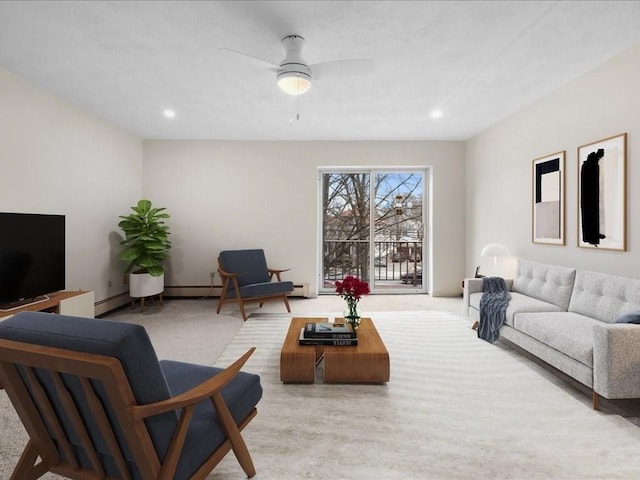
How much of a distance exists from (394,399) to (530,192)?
3.16m

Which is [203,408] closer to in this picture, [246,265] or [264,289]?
[264,289]

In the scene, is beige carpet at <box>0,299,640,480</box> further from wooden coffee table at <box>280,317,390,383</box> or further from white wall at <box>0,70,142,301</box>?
white wall at <box>0,70,142,301</box>

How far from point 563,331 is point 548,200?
184 cm

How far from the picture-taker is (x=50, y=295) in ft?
11.1

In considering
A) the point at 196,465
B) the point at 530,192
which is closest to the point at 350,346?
the point at 196,465

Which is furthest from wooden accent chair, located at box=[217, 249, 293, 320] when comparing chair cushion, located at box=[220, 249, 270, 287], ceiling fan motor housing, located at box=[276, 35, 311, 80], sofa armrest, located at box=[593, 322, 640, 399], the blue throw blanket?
sofa armrest, located at box=[593, 322, 640, 399]

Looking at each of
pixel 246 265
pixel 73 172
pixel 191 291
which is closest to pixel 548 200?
pixel 246 265

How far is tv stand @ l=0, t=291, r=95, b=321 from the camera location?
2855 mm

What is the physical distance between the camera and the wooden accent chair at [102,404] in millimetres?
1062

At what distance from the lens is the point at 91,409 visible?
1.11 meters

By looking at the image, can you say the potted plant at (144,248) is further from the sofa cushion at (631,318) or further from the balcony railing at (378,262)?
the sofa cushion at (631,318)

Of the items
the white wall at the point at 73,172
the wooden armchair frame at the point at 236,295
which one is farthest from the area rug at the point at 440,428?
the white wall at the point at 73,172

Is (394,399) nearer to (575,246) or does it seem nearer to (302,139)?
(575,246)

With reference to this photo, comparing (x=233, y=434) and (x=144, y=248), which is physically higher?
(x=144, y=248)
